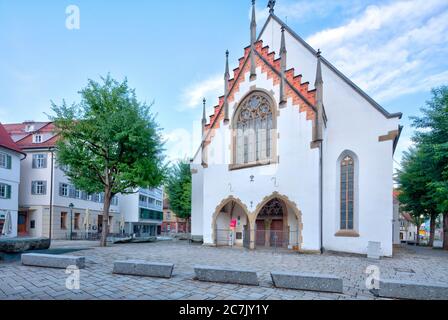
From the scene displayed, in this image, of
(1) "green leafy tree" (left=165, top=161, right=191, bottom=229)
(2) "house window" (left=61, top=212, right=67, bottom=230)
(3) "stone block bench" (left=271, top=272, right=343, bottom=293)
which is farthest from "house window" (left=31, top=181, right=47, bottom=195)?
(3) "stone block bench" (left=271, top=272, right=343, bottom=293)

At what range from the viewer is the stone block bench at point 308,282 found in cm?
722

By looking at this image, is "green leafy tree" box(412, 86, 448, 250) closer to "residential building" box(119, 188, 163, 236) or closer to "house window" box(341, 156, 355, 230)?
"house window" box(341, 156, 355, 230)

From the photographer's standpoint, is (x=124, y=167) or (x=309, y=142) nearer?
(x=309, y=142)

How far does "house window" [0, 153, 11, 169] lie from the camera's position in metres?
29.5

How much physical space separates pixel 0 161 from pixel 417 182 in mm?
37221

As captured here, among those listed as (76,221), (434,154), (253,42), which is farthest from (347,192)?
(76,221)

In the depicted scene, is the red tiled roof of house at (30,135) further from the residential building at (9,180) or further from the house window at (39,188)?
the house window at (39,188)

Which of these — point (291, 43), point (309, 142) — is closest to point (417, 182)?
point (309, 142)

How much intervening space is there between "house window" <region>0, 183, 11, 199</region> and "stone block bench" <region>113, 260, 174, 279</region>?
1062 inches

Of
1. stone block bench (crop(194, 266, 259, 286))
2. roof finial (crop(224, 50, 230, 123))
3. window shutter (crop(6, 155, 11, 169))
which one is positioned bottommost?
stone block bench (crop(194, 266, 259, 286))

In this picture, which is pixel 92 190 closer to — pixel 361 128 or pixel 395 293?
pixel 361 128

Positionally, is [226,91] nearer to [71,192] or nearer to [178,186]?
[178,186]

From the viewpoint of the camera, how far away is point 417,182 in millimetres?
24109
